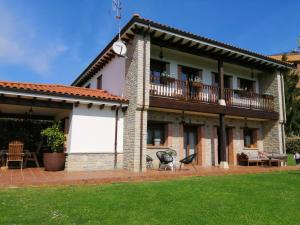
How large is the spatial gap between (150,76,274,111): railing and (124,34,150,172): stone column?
0.82 m

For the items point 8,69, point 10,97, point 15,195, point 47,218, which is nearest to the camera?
point 47,218

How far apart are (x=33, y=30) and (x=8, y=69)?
10.7m

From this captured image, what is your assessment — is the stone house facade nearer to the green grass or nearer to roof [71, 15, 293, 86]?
roof [71, 15, 293, 86]

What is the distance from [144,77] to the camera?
37.1 feet

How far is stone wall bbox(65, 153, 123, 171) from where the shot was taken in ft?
35.1

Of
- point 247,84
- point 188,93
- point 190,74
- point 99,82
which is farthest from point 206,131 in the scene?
point 99,82

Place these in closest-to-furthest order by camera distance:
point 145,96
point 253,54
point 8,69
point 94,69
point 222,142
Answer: point 145,96
point 222,142
point 253,54
point 94,69
point 8,69

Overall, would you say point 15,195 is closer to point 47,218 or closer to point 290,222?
point 47,218

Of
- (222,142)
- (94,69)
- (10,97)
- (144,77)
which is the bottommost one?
(222,142)

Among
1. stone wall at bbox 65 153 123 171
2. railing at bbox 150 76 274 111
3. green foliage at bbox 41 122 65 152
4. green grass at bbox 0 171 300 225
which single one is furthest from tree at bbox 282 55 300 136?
green foliage at bbox 41 122 65 152

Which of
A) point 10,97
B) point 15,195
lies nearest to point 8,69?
point 10,97

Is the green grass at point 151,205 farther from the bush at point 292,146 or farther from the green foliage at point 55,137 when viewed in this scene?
the bush at point 292,146

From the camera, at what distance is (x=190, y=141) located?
14172 mm

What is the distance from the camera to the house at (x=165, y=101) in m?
11.0
